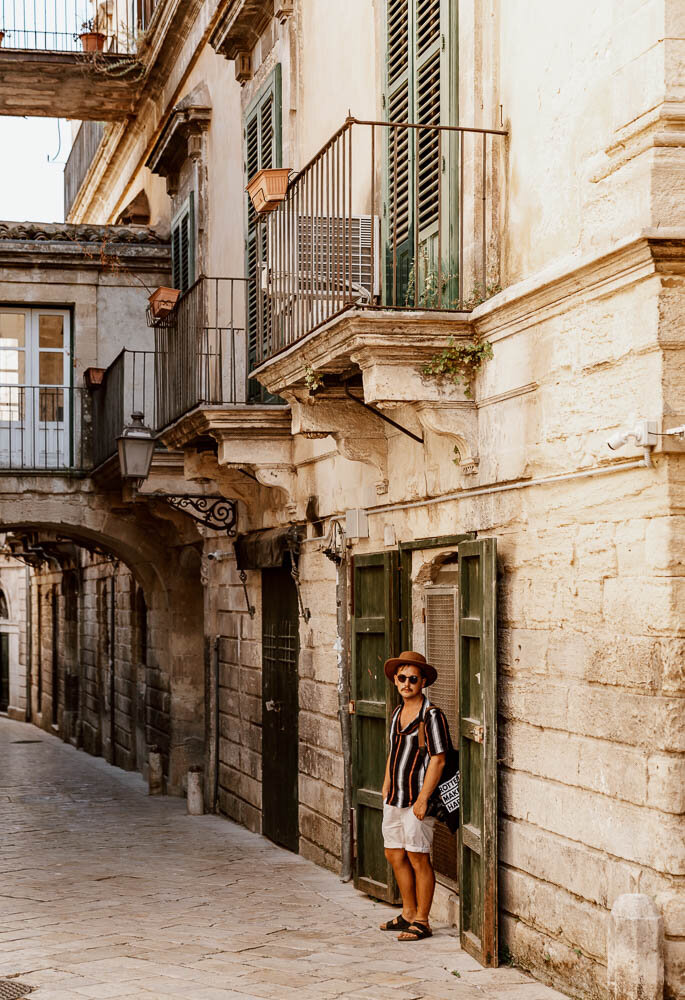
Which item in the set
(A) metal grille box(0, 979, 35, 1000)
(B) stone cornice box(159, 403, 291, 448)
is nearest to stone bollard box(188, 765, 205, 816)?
(B) stone cornice box(159, 403, 291, 448)

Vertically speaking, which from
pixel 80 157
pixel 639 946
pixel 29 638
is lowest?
pixel 639 946

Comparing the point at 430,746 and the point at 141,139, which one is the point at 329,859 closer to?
the point at 430,746

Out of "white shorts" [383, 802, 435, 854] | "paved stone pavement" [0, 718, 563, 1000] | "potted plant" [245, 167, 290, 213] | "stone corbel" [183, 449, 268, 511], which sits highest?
"potted plant" [245, 167, 290, 213]

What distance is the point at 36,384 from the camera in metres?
Answer: 18.5

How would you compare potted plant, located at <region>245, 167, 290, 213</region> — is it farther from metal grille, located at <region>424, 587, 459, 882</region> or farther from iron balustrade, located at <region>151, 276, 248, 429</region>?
metal grille, located at <region>424, 587, 459, 882</region>

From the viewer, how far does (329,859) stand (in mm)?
11625

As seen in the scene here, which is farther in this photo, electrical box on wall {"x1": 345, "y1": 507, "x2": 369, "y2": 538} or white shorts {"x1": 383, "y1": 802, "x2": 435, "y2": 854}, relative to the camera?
electrical box on wall {"x1": 345, "y1": 507, "x2": 369, "y2": 538}

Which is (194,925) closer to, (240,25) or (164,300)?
(164,300)

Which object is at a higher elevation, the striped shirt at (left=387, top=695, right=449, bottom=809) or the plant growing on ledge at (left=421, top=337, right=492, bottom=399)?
the plant growing on ledge at (left=421, top=337, right=492, bottom=399)

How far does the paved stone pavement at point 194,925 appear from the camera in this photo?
789 centimetres

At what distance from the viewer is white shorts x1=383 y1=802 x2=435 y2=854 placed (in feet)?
28.8

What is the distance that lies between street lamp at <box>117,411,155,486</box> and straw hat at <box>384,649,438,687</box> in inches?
221

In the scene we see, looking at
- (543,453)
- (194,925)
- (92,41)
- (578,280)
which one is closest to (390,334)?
(543,453)

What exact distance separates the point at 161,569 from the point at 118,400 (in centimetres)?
285
